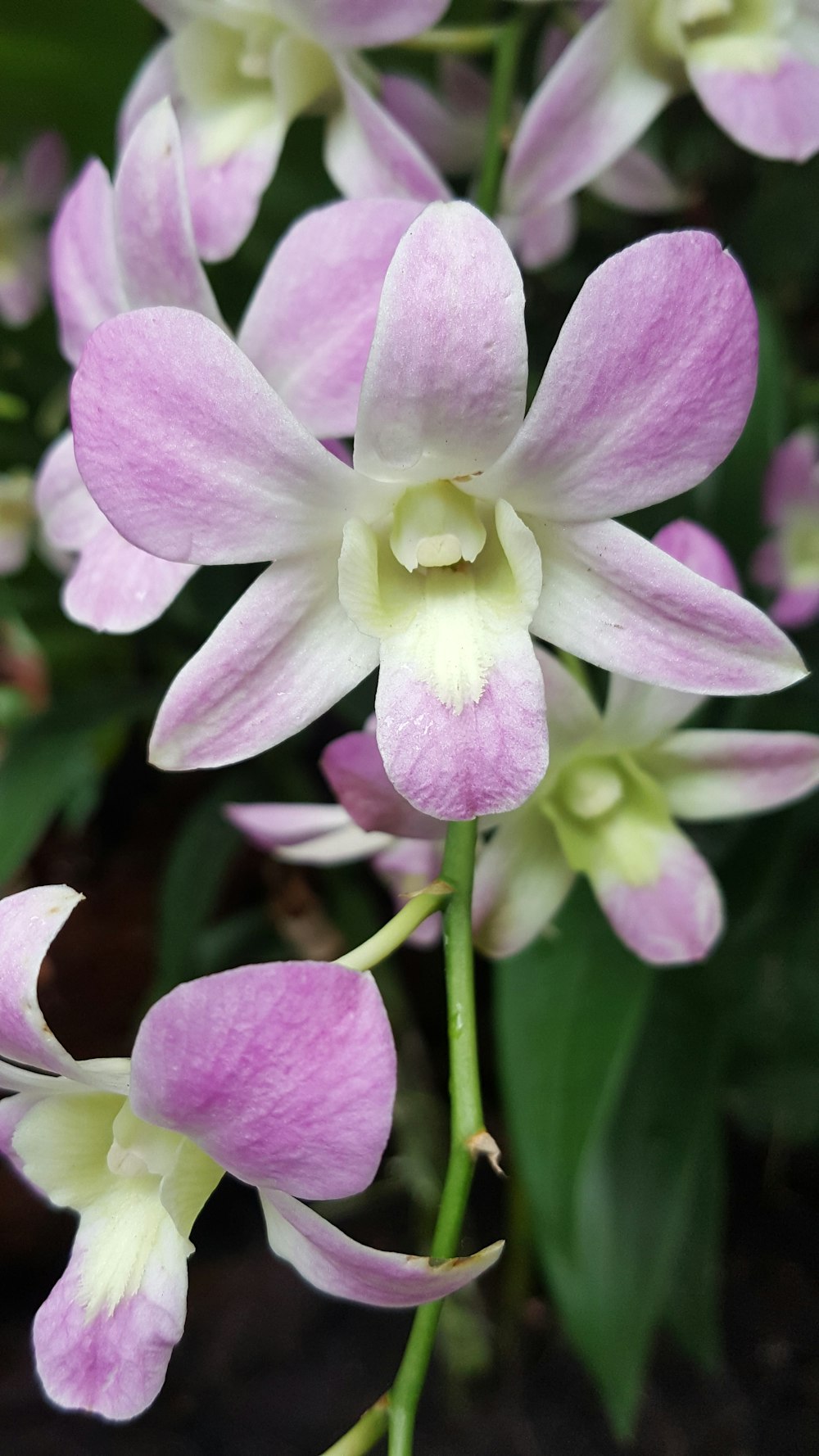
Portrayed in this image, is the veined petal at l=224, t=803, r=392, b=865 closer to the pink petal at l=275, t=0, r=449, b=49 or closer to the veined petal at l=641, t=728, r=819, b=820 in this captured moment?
the veined petal at l=641, t=728, r=819, b=820

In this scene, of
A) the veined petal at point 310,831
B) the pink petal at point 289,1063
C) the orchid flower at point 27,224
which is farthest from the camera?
the orchid flower at point 27,224

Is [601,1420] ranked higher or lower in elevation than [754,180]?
lower

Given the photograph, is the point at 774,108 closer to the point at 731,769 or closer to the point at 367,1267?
the point at 731,769

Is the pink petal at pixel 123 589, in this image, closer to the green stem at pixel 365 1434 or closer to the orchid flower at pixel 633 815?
the orchid flower at pixel 633 815

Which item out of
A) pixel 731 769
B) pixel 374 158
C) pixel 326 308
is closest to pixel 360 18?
pixel 374 158

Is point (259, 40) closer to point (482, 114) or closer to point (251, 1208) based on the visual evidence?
point (482, 114)

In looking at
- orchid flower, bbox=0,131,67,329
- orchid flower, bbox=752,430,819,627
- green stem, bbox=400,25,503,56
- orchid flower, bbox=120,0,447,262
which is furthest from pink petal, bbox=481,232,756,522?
orchid flower, bbox=0,131,67,329

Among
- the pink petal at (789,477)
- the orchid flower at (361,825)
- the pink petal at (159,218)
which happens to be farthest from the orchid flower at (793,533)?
the pink petal at (159,218)

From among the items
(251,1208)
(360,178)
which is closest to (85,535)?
(360,178)
